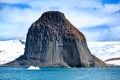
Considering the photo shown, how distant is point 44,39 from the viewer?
620 feet

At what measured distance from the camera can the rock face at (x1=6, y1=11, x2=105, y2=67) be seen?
184750 millimetres

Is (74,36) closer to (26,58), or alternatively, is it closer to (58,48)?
(58,48)

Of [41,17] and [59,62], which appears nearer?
[59,62]

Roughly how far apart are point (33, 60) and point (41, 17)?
2157cm

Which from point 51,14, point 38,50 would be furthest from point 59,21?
point 38,50

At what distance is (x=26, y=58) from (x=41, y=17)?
20.8 meters

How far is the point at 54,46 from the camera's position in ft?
614

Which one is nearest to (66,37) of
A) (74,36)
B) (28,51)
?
(74,36)

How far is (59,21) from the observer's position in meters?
195

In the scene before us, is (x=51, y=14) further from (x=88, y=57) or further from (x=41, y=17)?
(x=88, y=57)

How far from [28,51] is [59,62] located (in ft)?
50.1

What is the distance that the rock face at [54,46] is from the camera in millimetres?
184750

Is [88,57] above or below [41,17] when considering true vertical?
below

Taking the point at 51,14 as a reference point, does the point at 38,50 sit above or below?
below
